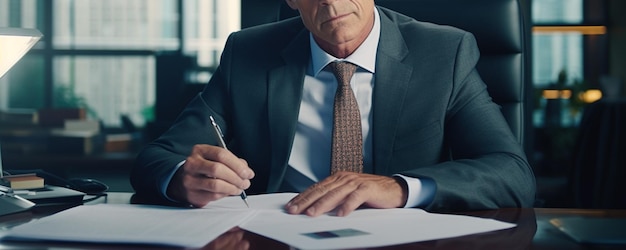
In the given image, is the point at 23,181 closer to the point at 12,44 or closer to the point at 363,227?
the point at 12,44

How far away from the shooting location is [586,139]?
3.59 m

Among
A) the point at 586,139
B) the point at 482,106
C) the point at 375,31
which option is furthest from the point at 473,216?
the point at 586,139

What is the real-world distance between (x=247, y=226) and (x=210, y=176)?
18 cm

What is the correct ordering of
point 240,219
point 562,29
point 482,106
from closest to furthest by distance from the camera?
point 240,219 → point 482,106 → point 562,29

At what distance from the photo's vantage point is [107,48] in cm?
668

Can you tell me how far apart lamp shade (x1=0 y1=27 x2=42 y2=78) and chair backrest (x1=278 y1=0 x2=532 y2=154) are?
0.97 metres

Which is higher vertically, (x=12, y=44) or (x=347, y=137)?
(x=12, y=44)

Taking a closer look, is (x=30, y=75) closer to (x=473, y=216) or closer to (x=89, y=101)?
(x=89, y=101)

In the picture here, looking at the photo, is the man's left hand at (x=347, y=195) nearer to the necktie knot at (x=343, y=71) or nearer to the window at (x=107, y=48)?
the necktie knot at (x=343, y=71)

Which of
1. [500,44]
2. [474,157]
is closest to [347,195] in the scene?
[474,157]

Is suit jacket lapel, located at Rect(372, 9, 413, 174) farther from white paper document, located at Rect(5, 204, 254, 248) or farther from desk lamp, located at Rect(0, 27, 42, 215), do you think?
desk lamp, located at Rect(0, 27, 42, 215)

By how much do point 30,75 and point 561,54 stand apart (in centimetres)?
483

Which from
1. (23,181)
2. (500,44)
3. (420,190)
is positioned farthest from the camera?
(500,44)

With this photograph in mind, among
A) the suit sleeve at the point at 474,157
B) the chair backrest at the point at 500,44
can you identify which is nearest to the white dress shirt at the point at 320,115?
the suit sleeve at the point at 474,157
